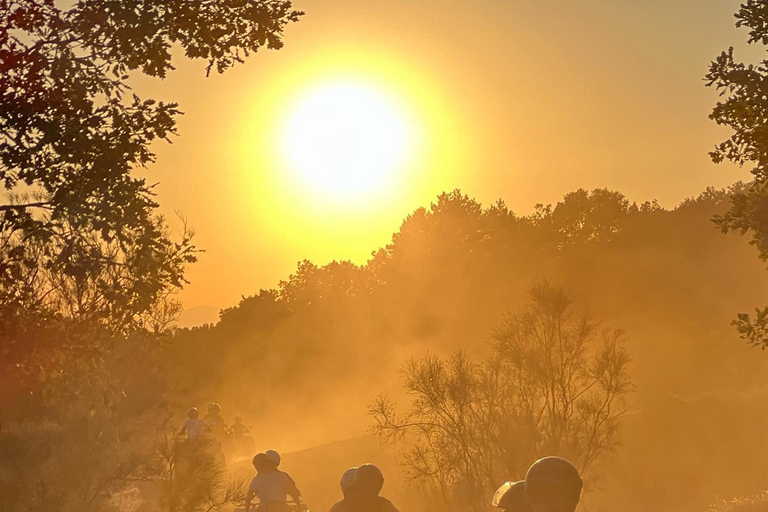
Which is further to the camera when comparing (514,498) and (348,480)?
(348,480)

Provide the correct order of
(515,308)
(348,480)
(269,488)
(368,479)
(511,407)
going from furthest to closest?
(515,308), (511,407), (269,488), (348,480), (368,479)

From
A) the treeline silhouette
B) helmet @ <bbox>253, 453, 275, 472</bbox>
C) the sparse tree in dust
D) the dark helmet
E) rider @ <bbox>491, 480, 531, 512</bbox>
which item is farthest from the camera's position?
the treeline silhouette

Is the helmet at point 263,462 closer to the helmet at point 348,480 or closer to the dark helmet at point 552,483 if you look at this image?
the helmet at point 348,480

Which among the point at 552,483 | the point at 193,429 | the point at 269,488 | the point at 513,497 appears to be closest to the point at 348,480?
the point at 513,497

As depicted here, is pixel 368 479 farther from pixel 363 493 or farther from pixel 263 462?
pixel 263 462

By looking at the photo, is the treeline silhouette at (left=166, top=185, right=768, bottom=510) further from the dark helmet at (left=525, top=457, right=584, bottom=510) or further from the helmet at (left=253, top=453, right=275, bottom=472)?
the dark helmet at (left=525, top=457, right=584, bottom=510)

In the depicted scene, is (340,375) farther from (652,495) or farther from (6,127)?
(6,127)

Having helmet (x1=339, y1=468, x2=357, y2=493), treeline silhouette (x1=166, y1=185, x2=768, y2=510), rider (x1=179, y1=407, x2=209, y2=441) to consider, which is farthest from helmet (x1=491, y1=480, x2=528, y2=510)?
treeline silhouette (x1=166, y1=185, x2=768, y2=510)

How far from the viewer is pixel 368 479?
27.2ft

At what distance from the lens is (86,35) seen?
388 inches

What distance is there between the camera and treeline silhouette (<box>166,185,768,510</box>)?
44656mm

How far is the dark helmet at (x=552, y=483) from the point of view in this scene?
5.65 meters

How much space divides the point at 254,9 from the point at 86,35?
198 centimetres

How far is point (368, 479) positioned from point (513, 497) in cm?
260
